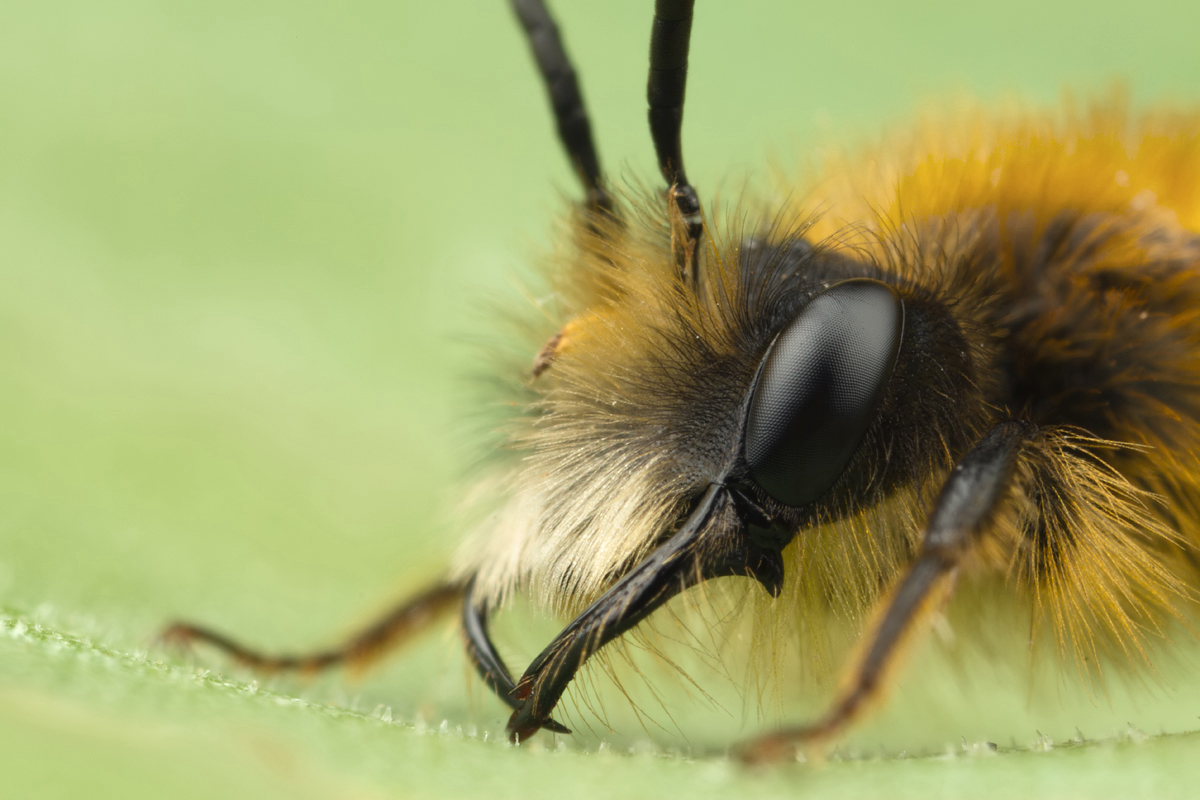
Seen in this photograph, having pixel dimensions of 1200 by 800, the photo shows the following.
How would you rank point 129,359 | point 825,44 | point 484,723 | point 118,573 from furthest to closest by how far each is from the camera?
point 825,44 → point 129,359 → point 118,573 → point 484,723

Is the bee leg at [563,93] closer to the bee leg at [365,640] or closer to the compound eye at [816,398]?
the compound eye at [816,398]

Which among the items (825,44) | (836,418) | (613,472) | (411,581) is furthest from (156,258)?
(825,44)

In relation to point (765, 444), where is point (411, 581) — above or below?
below

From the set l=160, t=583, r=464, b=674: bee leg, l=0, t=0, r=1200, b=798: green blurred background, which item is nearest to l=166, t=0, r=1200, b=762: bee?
l=0, t=0, r=1200, b=798: green blurred background

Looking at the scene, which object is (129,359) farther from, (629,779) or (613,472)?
(629,779)

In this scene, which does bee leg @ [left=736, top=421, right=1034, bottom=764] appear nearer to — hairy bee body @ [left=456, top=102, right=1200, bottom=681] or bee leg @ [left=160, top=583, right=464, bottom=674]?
hairy bee body @ [left=456, top=102, right=1200, bottom=681]

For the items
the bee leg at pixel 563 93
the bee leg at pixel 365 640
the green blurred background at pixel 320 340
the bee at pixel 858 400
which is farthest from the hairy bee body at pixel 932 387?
the bee leg at pixel 365 640
